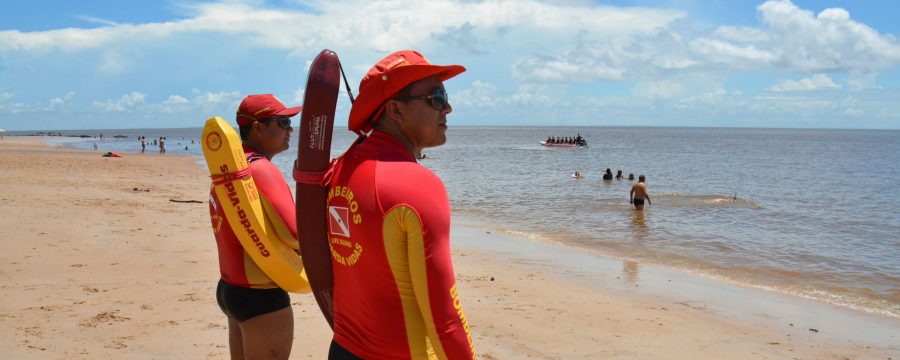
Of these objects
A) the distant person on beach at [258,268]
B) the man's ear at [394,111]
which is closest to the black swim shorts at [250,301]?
the distant person on beach at [258,268]

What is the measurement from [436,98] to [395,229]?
47 centimetres

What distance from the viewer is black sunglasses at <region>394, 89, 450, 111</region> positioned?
6.59 ft

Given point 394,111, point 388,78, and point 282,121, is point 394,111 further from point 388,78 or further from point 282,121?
point 282,121

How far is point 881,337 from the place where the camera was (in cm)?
809

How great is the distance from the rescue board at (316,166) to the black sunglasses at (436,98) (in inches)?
9.2

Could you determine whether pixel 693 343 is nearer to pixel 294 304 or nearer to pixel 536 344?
pixel 536 344

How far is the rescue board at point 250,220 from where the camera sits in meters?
2.86

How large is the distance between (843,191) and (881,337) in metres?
28.2

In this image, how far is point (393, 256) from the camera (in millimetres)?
1817

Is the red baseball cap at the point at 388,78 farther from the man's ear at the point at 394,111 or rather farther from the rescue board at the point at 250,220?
the rescue board at the point at 250,220

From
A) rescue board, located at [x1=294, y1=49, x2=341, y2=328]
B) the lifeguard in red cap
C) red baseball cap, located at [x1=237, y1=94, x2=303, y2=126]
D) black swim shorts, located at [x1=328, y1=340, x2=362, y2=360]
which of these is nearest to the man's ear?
the lifeguard in red cap

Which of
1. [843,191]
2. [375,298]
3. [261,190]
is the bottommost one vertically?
[843,191]

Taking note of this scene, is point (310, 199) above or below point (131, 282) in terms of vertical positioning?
above

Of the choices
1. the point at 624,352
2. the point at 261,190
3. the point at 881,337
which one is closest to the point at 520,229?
the point at 881,337
